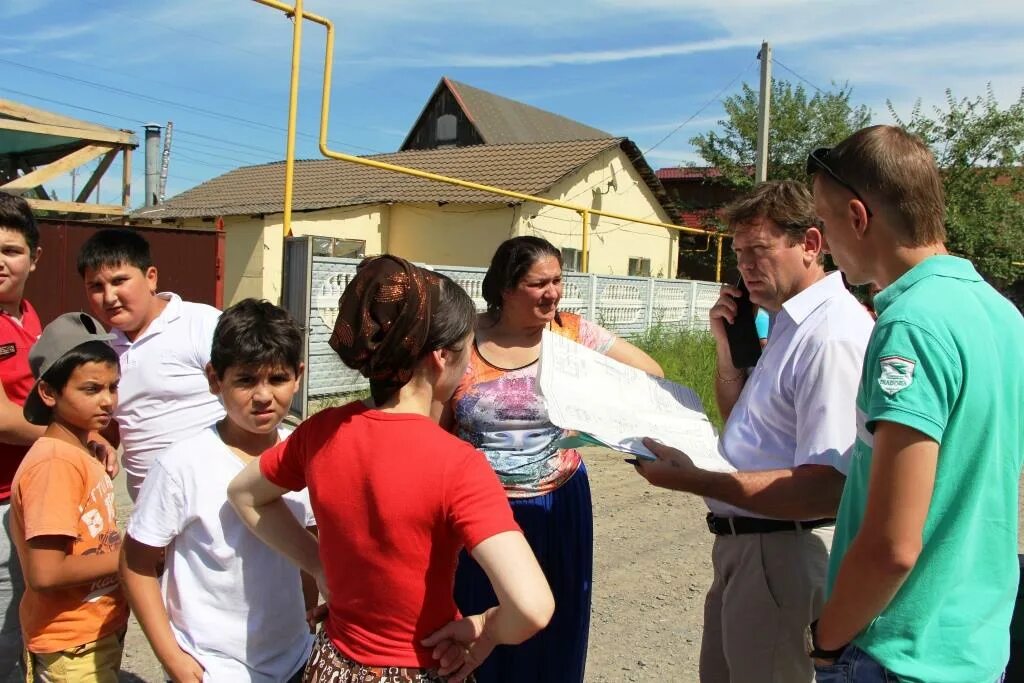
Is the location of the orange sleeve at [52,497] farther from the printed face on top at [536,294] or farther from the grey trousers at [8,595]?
the printed face on top at [536,294]

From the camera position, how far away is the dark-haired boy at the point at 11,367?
245cm

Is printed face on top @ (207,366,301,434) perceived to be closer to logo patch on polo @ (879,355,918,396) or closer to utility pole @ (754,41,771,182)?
logo patch on polo @ (879,355,918,396)

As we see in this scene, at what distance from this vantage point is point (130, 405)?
2611mm

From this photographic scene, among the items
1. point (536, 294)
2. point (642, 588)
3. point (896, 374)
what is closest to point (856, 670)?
point (896, 374)

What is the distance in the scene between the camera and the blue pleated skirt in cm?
257

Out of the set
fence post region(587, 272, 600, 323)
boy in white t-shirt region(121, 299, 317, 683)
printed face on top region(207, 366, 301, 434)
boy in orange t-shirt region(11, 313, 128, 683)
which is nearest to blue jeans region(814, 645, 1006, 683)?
boy in white t-shirt region(121, 299, 317, 683)

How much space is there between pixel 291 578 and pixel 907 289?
5.05 feet

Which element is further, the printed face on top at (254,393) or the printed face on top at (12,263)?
the printed face on top at (12,263)

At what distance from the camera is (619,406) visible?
76.3 inches

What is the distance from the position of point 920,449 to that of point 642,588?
320cm

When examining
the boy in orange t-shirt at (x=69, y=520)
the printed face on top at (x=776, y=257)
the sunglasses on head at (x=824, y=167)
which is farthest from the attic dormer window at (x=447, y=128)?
the sunglasses on head at (x=824, y=167)

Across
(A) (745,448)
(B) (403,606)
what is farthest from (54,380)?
(A) (745,448)

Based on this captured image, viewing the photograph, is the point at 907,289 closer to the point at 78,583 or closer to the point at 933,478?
the point at 933,478

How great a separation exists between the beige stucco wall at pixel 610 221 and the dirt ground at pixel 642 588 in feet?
34.9
